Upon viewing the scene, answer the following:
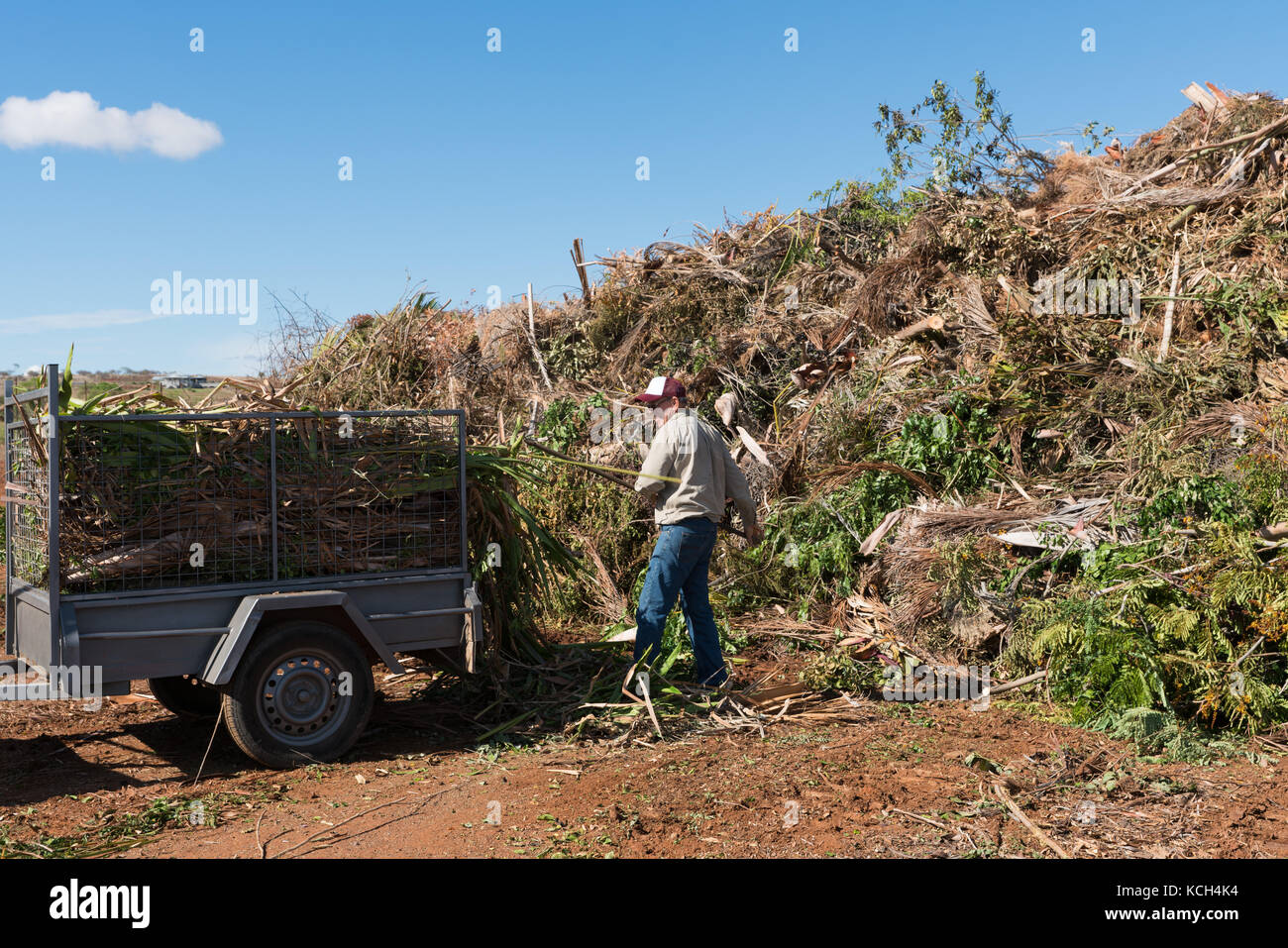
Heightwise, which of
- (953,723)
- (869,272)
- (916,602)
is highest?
(869,272)

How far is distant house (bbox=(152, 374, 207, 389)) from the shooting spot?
5828 millimetres

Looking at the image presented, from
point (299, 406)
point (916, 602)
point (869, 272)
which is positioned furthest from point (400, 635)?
point (869, 272)

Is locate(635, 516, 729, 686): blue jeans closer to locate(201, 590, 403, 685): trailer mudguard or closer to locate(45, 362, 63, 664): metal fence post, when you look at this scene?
locate(201, 590, 403, 685): trailer mudguard

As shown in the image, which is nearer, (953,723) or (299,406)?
(299,406)

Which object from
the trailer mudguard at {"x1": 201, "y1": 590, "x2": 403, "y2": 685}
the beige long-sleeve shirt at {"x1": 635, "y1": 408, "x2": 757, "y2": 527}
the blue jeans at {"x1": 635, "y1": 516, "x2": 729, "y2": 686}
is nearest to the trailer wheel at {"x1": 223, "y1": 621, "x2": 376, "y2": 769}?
the trailer mudguard at {"x1": 201, "y1": 590, "x2": 403, "y2": 685}

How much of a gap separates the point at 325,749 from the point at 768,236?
10.4m

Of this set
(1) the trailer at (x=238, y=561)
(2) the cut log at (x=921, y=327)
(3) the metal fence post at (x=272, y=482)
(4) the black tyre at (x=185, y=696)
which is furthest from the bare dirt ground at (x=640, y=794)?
(2) the cut log at (x=921, y=327)

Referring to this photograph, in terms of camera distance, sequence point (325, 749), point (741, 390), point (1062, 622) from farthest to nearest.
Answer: point (741, 390), point (1062, 622), point (325, 749)

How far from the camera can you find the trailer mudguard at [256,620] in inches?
219

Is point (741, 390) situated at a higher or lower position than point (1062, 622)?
higher

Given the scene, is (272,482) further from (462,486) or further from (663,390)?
(663,390)

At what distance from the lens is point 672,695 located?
704 centimetres

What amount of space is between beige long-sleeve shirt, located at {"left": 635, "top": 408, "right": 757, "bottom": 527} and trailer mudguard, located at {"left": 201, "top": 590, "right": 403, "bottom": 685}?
210cm

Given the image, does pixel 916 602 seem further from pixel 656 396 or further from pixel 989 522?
pixel 656 396
